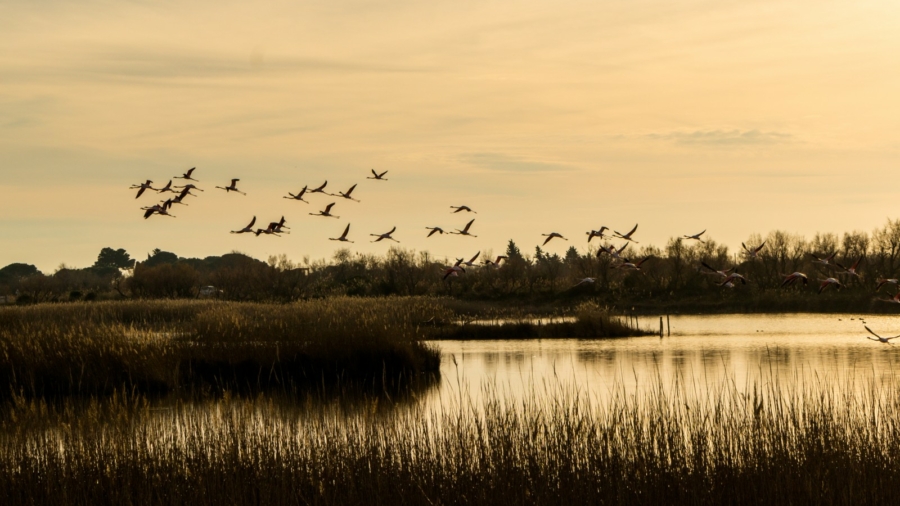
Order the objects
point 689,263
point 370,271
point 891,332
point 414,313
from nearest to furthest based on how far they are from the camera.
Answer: point 891,332
point 414,313
point 689,263
point 370,271

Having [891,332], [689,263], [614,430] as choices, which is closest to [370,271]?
[689,263]

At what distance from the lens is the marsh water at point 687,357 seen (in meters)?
23.2

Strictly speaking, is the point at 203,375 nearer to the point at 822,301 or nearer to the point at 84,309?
the point at 84,309

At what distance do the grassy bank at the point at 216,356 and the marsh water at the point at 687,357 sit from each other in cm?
179

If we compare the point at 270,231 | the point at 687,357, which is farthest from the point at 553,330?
the point at 270,231

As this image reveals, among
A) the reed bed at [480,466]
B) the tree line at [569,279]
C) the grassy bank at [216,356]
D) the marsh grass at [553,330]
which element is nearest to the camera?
the reed bed at [480,466]

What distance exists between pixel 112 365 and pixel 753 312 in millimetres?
40752

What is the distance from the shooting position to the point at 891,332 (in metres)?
39.1

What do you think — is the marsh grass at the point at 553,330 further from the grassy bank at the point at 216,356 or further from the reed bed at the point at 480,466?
the reed bed at the point at 480,466

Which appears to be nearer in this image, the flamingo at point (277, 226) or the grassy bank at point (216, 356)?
the flamingo at point (277, 226)

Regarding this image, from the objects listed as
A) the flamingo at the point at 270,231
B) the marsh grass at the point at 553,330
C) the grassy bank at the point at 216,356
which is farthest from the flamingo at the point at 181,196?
the marsh grass at the point at 553,330

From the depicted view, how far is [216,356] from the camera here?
24188mm

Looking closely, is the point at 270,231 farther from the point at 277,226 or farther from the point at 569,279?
the point at 569,279

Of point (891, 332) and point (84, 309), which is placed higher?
point (84, 309)
